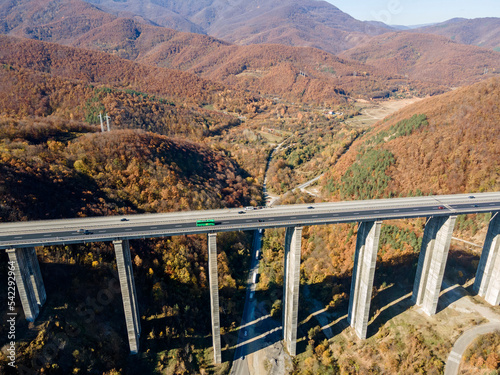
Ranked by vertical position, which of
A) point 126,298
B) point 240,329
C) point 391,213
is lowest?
point 240,329

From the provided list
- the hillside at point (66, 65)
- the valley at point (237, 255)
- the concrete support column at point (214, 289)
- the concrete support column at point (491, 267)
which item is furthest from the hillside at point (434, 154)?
the hillside at point (66, 65)

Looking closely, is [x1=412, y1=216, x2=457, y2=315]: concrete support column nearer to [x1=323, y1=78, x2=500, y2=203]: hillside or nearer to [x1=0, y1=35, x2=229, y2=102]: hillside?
[x1=323, y1=78, x2=500, y2=203]: hillside

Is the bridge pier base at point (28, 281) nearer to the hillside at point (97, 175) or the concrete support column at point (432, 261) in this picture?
the hillside at point (97, 175)

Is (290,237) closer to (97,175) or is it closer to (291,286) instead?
(291,286)

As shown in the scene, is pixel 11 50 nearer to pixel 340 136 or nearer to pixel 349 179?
pixel 340 136

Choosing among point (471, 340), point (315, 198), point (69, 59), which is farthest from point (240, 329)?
point (69, 59)

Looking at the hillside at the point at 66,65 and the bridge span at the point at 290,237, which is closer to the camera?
the bridge span at the point at 290,237

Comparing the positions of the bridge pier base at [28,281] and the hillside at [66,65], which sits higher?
the hillside at [66,65]
